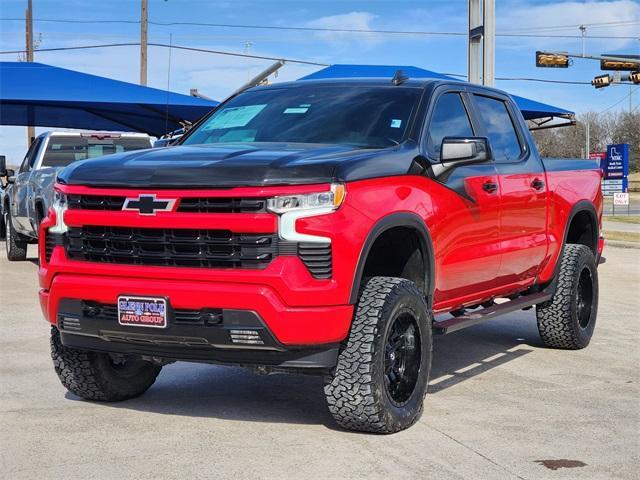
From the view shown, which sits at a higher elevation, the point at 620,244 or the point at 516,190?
the point at 516,190

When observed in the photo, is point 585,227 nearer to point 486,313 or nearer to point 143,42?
point 486,313

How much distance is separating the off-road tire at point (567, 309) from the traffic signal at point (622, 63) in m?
30.4

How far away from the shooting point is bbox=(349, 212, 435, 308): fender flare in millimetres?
5094

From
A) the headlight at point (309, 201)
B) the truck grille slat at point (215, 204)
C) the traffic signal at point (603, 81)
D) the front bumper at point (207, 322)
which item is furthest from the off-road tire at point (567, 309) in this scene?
the traffic signal at point (603, 81)

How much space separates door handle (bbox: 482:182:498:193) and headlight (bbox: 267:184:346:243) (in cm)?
192

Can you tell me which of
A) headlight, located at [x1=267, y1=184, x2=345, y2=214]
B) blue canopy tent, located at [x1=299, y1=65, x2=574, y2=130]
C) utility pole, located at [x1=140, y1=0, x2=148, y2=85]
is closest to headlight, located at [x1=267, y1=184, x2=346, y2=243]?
headlight, located at [x1=267, y1=184, x2=345, y2=214]

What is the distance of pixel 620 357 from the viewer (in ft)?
26.5

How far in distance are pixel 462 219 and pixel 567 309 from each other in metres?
2.27

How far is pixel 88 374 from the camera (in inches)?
233

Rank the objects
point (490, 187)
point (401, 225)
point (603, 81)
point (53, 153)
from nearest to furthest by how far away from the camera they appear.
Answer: point (401, 225) → point (490, 187) → point (53, 153) → point (603, 81)

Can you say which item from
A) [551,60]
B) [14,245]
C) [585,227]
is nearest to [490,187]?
[585,227]

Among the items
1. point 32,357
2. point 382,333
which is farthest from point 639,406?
point 32,357

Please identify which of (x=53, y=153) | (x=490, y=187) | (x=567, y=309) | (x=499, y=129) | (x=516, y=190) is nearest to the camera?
(x=490, y=187)

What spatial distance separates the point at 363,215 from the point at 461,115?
6.57 ft
